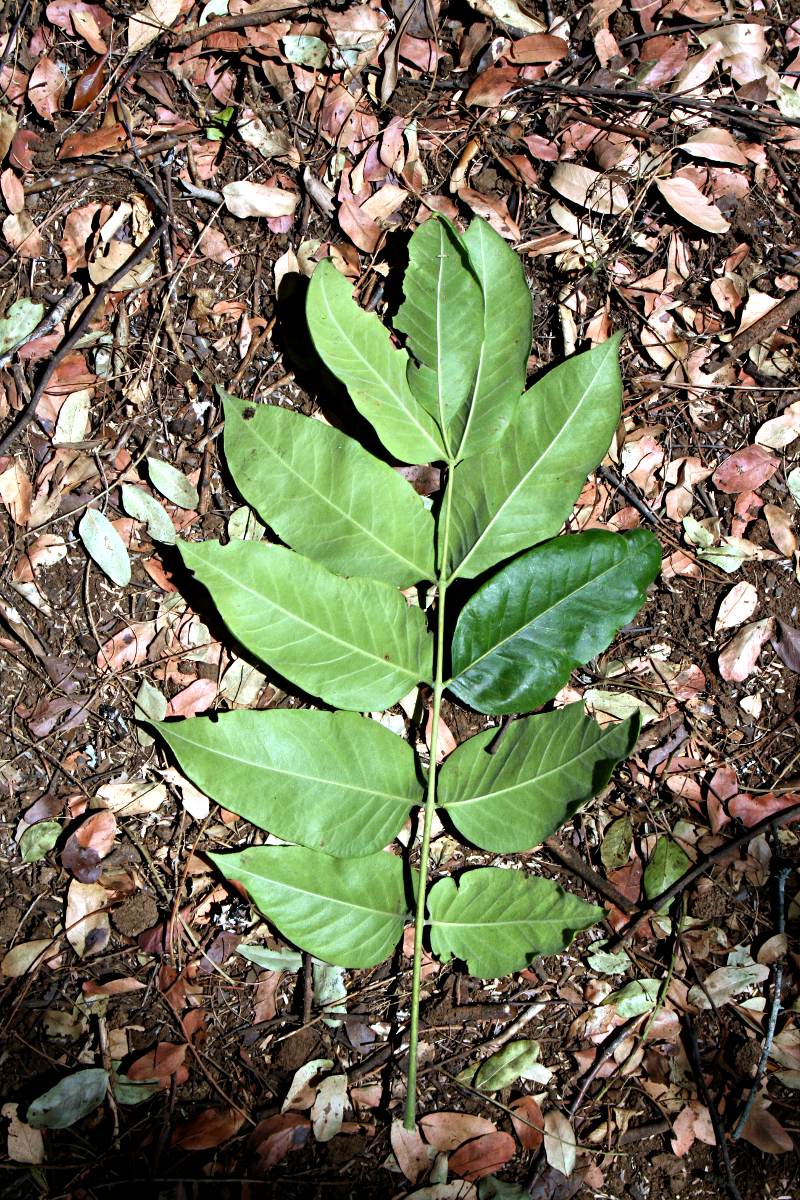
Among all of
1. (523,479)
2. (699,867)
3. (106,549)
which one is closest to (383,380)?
(523,479)

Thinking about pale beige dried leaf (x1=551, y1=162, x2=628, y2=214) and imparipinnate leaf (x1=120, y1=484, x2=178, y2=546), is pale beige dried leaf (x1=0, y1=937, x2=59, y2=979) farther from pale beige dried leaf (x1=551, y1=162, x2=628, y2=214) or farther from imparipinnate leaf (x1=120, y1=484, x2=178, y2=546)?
pale beige dried leaf (x1=551, y1=162, x2=628, y2=214)

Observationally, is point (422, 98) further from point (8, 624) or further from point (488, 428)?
point (8, 624)

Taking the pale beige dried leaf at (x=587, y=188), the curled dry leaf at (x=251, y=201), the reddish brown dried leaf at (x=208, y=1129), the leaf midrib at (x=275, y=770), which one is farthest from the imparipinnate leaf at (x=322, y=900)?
the pale beige dried leaf at (x=587, y=188)

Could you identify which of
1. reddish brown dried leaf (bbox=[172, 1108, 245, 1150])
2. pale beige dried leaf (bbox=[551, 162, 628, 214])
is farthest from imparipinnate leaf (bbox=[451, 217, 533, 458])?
reddish brown dried leaf (bbox=[172, 1108, 245, 1150])

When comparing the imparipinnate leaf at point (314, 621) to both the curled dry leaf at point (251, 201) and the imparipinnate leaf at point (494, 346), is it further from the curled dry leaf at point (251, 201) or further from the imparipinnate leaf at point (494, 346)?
the curled dry leaf at point (251, 201)

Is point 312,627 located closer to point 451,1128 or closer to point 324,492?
point 324,492
